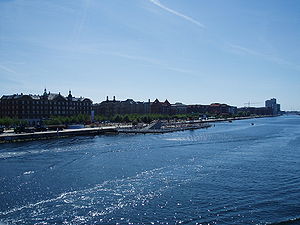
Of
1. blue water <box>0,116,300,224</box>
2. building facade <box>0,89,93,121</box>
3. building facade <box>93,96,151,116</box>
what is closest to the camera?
blue water <box>0,116,300,224</box>

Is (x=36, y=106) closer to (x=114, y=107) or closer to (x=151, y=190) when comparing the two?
(x=114, y=107)

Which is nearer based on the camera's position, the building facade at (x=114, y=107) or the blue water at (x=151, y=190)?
the blue water at (x=151, y=190)

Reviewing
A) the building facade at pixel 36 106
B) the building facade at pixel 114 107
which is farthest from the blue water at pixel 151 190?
the building facade at pixel 114 107

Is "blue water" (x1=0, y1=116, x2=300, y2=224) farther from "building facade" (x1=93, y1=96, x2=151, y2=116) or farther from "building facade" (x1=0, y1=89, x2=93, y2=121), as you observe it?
"building facade" (x1=93, y1=96, x2=151, y2=116)

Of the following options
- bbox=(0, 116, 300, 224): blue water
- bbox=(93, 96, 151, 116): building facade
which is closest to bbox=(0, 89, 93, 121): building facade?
bbox=(93, 96, 151, 116): building facade

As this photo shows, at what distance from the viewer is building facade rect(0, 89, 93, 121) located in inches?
3327

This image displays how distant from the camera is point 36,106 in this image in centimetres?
8750

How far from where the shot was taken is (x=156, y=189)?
19062 mm

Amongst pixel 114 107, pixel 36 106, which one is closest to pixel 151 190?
pixel 36 106

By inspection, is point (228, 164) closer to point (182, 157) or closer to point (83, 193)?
point (182, 157)

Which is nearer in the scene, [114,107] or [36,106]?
[36,106]

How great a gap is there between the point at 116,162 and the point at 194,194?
12.5m

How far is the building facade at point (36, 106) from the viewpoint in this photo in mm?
84500

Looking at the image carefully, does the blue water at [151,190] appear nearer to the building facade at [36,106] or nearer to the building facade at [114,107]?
the building facade at [36,106]
